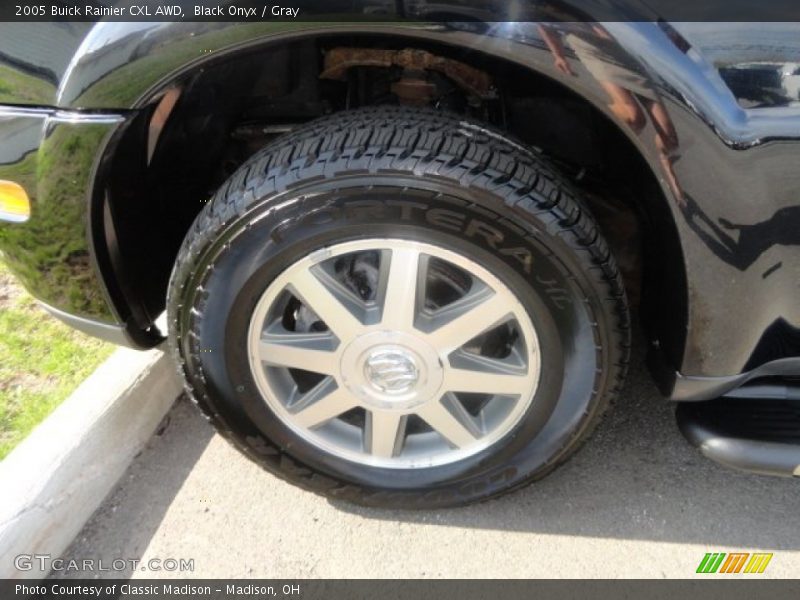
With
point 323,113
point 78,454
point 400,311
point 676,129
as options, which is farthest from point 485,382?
point 78,454

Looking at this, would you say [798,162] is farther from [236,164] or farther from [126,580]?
[126,580]

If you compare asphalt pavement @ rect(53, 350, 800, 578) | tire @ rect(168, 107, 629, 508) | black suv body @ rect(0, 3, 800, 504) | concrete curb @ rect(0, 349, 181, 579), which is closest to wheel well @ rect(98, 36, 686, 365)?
black suv body @ rect(0, 3, 800, 504)

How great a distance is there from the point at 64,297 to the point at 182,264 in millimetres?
379

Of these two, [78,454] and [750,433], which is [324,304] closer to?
[78,454]

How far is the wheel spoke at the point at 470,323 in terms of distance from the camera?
1.73m

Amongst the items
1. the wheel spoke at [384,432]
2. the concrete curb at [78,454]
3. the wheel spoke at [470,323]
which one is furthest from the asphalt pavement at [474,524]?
the wheel spoke at [470,323]

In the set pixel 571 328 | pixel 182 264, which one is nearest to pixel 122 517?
pixel 182 264

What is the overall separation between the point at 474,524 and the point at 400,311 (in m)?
0.70

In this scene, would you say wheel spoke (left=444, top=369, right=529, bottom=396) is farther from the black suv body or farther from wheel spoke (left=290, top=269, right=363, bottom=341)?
wheel spoke (left=290, top=269, right=363, bottom=341)

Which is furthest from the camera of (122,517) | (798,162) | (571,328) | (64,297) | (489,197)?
(122,517)

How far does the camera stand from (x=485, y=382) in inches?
72.0

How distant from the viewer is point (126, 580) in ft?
6.32

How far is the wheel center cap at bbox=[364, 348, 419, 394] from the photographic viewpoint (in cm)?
182

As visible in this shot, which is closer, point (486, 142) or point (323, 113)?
point (486, 142)
